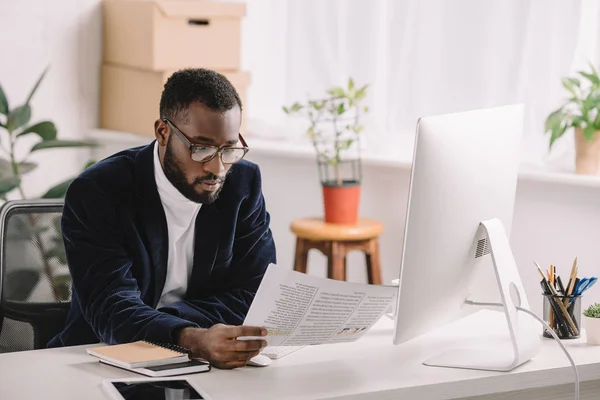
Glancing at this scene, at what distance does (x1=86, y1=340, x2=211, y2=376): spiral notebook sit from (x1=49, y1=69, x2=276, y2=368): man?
0.03m

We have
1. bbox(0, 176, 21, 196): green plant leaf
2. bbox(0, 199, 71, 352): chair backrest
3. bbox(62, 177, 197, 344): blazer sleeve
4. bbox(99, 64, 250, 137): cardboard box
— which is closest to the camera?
bbox(62, 177, 197, 344): blazer sleeve

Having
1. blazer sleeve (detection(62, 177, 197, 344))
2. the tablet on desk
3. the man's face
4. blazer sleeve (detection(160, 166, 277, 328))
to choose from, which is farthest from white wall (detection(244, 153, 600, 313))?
the tablet on desk

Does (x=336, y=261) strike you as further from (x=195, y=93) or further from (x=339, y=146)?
(x=195, y=93)

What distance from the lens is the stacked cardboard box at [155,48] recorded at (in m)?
3.91

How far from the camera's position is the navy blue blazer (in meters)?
1.86

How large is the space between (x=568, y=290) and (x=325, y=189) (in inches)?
68.4

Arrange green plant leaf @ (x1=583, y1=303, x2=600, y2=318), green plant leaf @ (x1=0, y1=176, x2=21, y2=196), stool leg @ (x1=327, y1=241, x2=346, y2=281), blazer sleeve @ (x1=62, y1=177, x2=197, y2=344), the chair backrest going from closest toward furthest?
1. blazer sleeve @ (x1=62, y1=177, x2=197, y2=344)
2. green plant leaf @ (x1=583, y1=303, x2=600, y2=318)
3. the chair backrest
4. green plant leaf @ (x1=0, y1=176, x2=21, y2=196)
5. stool leg @ (x1=327, y1=241, x2=346, y2=281)

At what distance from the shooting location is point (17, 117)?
11.0 ft

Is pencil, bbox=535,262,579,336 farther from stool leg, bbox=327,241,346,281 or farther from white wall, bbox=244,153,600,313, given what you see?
stool leg, bbox=327,241,346,281

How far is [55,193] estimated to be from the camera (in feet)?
10.5

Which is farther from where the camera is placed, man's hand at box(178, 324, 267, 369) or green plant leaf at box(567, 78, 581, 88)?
green plant leaf at box(567, 78, 581, 88)

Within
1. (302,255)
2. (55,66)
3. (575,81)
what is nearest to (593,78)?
(575,81)

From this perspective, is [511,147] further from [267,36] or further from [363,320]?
[267,36]

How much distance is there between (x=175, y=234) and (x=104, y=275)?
8.0 inches
